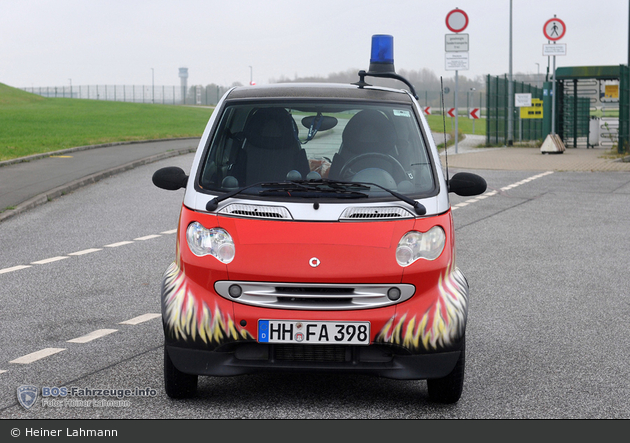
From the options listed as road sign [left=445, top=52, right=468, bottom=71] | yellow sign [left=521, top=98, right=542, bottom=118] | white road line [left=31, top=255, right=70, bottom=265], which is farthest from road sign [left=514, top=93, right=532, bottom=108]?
white road line [left=31, top=255, right=70, bottom=265]

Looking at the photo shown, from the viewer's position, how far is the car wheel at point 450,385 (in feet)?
15.2

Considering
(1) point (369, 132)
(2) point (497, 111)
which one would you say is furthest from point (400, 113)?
(2) point (497, 111)

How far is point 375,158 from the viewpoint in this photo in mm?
5242

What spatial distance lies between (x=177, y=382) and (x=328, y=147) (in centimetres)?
175

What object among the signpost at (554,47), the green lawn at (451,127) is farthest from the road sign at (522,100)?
the green lawn at (451,127)

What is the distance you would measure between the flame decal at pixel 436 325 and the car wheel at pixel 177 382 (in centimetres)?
105

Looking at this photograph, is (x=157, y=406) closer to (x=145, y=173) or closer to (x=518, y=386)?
(x=518, y=386)

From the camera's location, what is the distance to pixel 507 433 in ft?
14.2

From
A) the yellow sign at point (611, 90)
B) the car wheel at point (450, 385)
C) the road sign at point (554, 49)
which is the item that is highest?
the road sign at point (554, 49)

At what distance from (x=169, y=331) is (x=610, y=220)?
9.80 meters

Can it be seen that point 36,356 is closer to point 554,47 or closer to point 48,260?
point 48,260

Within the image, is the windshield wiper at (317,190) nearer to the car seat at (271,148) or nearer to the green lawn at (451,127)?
the car seat at (271,148)

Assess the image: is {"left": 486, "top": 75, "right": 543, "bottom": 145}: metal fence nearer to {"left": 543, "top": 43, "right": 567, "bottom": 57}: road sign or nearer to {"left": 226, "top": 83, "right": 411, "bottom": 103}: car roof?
{"left": 543, "top": 43, "right": 567, "bottom": 57}: road sign

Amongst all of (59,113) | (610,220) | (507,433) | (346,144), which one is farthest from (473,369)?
(59,113)
